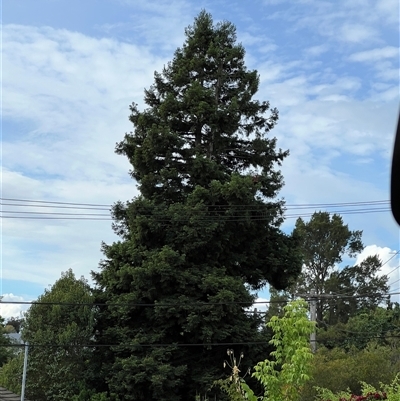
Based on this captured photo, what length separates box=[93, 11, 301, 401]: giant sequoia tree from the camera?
19.5m

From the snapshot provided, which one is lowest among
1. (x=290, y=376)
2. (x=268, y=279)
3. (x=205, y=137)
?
(x=290, y=376)

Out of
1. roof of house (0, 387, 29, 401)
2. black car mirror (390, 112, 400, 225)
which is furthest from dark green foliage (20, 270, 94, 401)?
black car mirror (390, 112, 400, 225)

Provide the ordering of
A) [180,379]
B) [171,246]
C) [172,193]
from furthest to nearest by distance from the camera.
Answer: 1. [172,193]
2. [171,246]
3. [180,379]

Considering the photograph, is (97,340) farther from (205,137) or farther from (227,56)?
(227,56)

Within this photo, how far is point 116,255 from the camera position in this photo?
22016 millimetres

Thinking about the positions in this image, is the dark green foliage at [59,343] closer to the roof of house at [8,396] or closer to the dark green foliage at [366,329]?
the roof of house at [8,396]

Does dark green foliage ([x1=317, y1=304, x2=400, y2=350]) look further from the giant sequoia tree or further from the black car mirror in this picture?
the black car mirror

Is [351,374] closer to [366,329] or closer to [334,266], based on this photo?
[366,329]


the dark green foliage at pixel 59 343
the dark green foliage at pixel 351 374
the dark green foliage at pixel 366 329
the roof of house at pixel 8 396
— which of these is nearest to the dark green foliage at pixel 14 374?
the roof of house at pixel 8 396

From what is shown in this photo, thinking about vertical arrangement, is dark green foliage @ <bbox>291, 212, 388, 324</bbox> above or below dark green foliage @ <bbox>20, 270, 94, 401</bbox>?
above

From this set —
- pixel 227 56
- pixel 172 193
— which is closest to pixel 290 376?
pixel 172 193

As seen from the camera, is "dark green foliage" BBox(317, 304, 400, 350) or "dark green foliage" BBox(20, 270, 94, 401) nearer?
"dark green foliage" BBox(20, 270, 94, 401)

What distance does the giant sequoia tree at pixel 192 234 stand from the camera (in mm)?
19547

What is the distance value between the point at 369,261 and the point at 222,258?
23.1 metres
